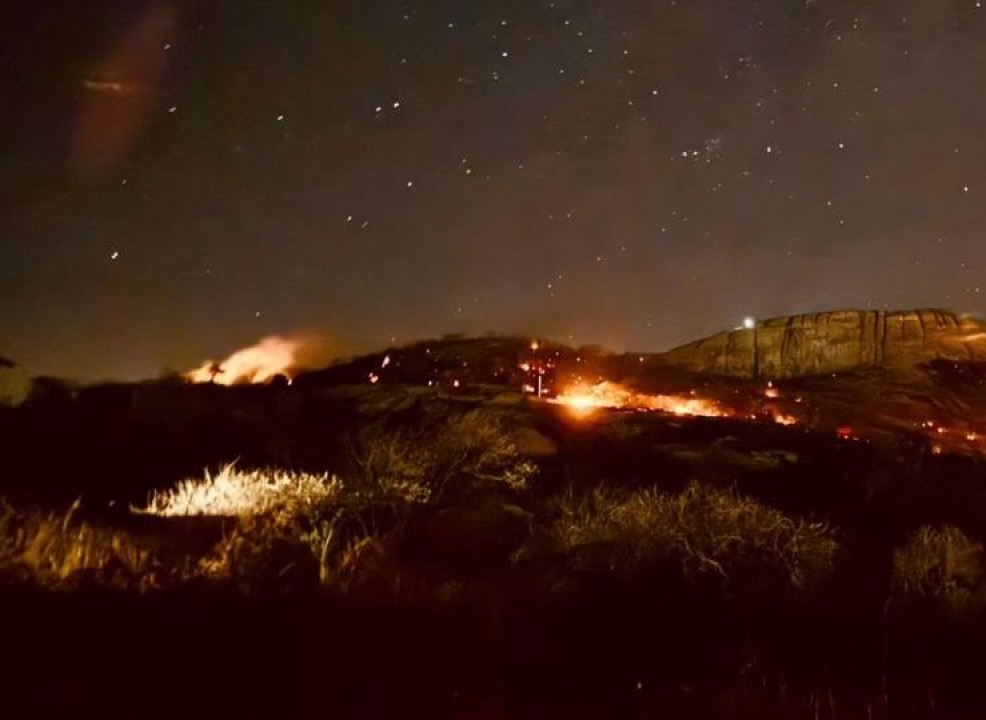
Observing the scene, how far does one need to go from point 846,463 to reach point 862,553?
1482 cm

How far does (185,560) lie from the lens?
32.1ft

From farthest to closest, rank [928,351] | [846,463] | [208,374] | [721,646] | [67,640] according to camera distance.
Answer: [928,351], [208,374], [846,463], [721,646], [67,640]

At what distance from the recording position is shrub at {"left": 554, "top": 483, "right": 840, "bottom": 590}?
14.2 metres

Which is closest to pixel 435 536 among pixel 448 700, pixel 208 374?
pixel 448 700

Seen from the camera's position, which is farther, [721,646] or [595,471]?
[595,471]

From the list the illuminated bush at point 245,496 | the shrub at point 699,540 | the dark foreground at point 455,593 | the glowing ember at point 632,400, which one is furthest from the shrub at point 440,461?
the glowing ember at point 632,400

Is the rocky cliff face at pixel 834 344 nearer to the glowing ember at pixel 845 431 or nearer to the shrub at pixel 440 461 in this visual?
the glowing ember at pixel 845 431

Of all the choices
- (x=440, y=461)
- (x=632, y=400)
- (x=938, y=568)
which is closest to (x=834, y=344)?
(x=632, y=400)

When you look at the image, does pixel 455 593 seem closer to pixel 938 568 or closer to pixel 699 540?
pixel 699 540

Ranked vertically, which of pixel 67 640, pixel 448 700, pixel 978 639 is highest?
pixel 67 640

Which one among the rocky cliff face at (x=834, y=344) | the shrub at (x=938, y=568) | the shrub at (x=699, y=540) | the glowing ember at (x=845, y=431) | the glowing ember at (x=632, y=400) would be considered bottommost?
the shrub at (x=938, y=568)

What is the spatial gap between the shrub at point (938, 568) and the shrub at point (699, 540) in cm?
117

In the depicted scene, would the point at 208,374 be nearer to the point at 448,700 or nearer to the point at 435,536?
the point at 435,536

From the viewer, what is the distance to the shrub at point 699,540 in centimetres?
1416
